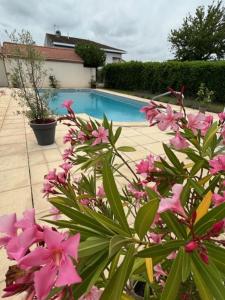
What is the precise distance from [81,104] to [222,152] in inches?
445

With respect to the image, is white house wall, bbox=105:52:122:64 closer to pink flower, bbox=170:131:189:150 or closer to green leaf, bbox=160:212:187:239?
pink flower, bbox=170:131:189:150

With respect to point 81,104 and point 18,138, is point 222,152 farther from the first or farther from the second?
point 81,104

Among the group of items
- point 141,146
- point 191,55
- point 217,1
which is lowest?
point 141,146

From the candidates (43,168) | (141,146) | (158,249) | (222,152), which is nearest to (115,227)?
(158,249)

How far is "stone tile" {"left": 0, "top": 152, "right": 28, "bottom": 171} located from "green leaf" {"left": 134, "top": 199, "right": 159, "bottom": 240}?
9.90 ft

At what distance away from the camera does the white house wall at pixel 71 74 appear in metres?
16.7

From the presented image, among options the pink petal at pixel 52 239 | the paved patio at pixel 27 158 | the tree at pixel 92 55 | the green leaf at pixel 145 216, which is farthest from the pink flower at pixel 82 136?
the tree at pixel 92 55

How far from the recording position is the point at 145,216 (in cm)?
45

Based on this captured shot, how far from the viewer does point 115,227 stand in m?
0.48

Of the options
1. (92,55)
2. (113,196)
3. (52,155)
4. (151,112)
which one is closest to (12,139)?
(52,155)

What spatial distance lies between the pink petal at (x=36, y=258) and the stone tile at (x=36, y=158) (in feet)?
10.1

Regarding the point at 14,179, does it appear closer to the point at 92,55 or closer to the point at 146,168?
the point at 146,168

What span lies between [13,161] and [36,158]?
0.35 m

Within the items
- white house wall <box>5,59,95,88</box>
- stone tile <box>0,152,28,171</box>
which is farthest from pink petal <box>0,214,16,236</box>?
white house wall <box>5,59,95,88</box>
